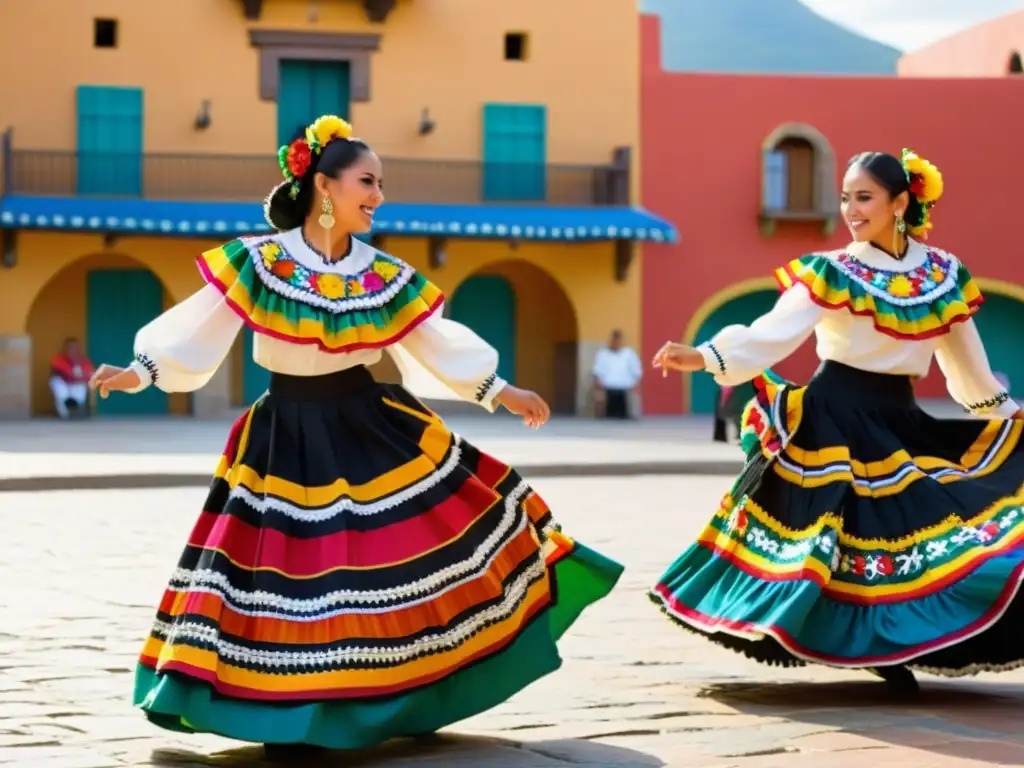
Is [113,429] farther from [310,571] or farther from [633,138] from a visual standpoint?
[310,571]

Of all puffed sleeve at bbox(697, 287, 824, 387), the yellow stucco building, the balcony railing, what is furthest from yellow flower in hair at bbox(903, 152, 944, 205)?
the balcony railing

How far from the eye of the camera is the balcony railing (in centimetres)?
2706

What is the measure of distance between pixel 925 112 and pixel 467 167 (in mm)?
7258

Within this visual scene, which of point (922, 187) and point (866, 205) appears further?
point (922, 187)

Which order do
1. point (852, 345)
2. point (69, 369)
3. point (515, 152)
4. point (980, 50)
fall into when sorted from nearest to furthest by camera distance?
point (852, 345)
point (69, 369)
point (515, 152)
point (980, 50)

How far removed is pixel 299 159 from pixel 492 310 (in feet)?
80.5

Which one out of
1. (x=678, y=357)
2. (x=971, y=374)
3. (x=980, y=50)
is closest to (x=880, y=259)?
(x=971, y=374)

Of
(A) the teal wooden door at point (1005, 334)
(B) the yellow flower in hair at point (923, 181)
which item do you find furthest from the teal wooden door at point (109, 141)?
(B) the yellow flower in hair at point (923, 181)

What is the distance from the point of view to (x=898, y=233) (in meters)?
6.50

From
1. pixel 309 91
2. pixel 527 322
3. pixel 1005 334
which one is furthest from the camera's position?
pixel 1005 334

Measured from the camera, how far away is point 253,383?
29016 millimetres

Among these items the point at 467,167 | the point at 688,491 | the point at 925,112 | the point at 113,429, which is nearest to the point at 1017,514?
the point at 688,491

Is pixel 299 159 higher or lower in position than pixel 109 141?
lower

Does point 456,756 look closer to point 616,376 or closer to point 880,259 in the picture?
point 880,259
